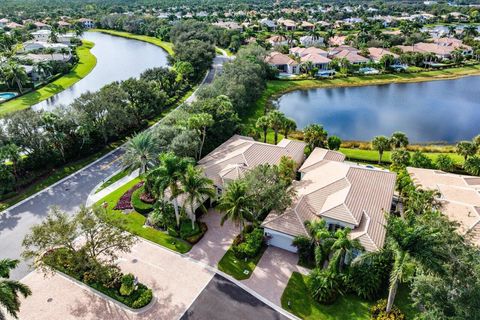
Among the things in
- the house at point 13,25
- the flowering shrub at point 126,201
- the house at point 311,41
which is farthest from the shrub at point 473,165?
the house at point 13,25

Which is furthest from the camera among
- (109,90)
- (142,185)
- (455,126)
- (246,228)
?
(455,126)

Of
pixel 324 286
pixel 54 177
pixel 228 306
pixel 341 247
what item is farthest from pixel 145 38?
pixel 324 286

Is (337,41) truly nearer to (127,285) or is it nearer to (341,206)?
(341,206)

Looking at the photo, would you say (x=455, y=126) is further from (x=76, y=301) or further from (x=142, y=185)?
(x=76, y=301)

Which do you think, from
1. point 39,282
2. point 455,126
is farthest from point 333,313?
point 455,126

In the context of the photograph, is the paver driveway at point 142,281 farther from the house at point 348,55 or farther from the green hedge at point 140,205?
the house at point 348,55

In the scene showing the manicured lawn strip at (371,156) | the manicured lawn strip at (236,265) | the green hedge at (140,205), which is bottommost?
the manicured lawn strip at (371,156)

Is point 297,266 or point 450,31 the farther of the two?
point 450,31
